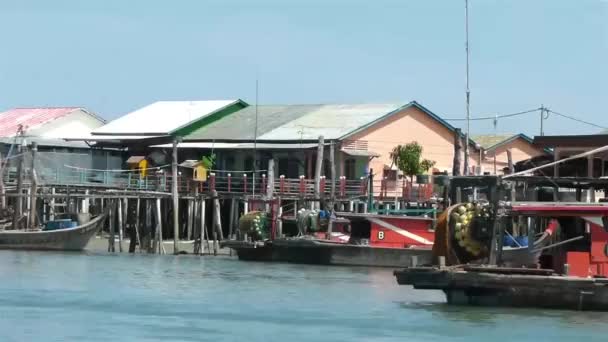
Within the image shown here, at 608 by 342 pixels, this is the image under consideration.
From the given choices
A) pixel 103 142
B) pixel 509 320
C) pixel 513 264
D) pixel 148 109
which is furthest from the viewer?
pixel 148 109

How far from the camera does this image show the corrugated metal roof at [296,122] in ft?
206

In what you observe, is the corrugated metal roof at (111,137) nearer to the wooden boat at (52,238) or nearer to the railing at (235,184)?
the railing at (235,184)

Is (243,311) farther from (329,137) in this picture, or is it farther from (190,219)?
(329,137)

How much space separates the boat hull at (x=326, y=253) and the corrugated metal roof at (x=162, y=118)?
1682 centimetres

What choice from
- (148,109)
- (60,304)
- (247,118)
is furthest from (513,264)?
(148,109)

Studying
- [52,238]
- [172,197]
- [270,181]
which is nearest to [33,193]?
[52,238]

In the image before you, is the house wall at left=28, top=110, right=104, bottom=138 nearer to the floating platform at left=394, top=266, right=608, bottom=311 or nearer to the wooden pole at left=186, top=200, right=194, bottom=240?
the wooden pole at left=186, top=200, right=194, bottom=240

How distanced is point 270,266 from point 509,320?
725 inches

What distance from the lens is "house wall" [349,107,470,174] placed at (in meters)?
63.7

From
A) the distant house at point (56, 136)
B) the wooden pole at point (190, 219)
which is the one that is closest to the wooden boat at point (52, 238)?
the wooden pole at point (190, 219)

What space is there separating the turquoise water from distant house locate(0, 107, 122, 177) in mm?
18182

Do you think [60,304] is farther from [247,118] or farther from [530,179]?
[247,118]

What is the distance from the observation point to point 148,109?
243 ft

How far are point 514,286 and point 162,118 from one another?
Result: 41585mm
